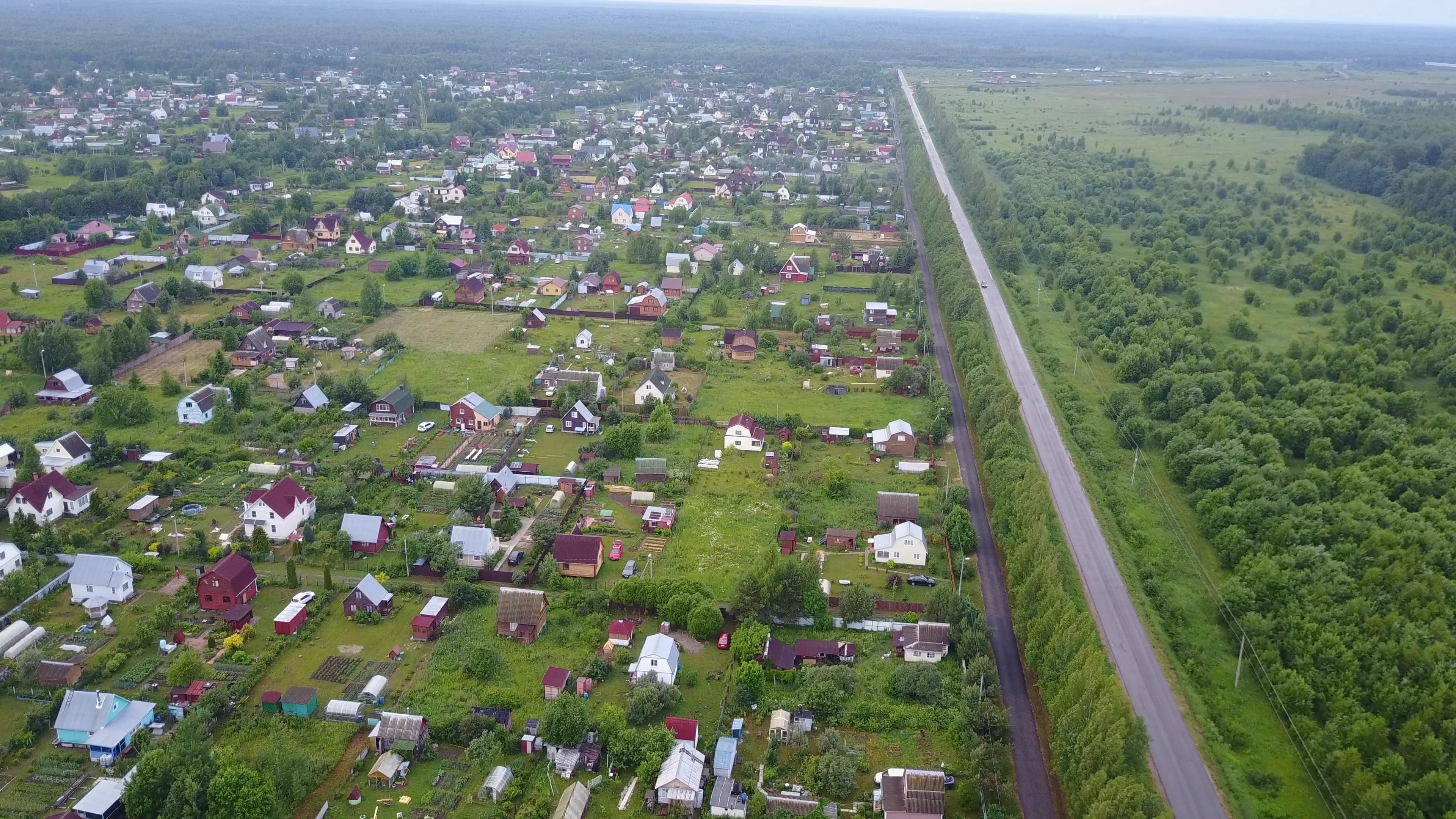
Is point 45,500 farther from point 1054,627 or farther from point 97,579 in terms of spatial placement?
point 1054,627

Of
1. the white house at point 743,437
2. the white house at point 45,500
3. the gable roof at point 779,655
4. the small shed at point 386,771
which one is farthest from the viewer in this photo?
the white house at point 743,437

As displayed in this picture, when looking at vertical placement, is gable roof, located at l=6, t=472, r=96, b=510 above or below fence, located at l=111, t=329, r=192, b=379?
above

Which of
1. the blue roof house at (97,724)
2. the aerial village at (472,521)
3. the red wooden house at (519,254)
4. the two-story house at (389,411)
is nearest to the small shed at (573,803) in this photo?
the aerial village at (472,521)

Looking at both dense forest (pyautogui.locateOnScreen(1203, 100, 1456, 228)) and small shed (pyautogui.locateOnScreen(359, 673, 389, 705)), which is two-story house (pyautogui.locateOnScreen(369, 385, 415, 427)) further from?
dense forest (pyautogui.locateOnScreen(1203, 100, 1456, 228))

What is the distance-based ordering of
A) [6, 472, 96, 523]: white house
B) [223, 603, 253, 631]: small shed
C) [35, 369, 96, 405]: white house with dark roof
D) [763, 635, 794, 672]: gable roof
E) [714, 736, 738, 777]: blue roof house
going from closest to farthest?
1. [714, 736, 738, 777]: blue roof house
2. [763, 635, 794, 672]: gable roof
3. [223, 603, 253, 631]: small shed
4. [6, 472, 96, 523]: white house
5. [35, 369, 96, 405]: white house with dark roof

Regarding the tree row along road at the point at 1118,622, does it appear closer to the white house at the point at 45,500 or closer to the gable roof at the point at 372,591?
the gable roof at the point at 372,591

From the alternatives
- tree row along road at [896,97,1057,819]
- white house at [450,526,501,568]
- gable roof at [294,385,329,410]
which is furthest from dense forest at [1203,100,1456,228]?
gable roof at [294,385,329,410]

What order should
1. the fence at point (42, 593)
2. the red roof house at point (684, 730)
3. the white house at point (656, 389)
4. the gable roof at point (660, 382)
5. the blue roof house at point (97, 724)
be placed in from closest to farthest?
the blue roof house at point (97, 724) < the red roof house at point (684, 730) < the fence at point (42, 593) < the white house at point (656, 389) < the gable roof at point (660, 382)
